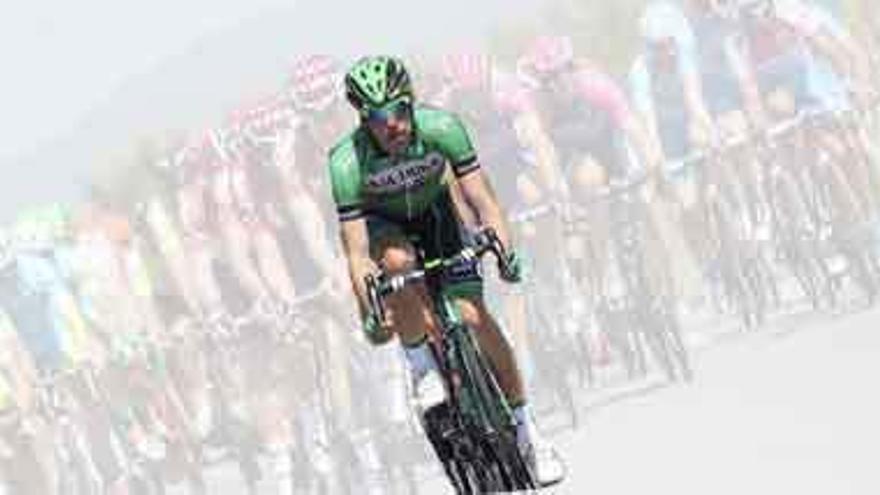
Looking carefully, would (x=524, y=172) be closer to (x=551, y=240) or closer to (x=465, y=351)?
(x=551, y=240)

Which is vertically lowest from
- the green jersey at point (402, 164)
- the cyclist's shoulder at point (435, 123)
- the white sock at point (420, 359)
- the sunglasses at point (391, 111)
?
the white sock at point (420, 359)

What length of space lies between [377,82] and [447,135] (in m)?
0.39

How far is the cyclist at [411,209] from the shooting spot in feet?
26.1

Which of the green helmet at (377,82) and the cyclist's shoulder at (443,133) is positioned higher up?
the green helmet at (377,82)

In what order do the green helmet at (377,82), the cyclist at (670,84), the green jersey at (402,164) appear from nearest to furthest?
the green helmet at (377,82) < the green jersey at (402,164) < the cyclist at (670,84)

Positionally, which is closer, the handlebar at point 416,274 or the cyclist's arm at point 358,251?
the handlebar at point 416,274

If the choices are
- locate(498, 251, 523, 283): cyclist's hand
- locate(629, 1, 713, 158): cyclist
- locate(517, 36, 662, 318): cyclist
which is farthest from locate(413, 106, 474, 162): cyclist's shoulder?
locate(629, 1, 713, 158): cyclist

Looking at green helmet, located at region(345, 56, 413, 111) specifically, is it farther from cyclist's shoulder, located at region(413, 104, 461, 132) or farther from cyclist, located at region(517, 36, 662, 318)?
cyclist, located at region(517, 36, 662, 318)

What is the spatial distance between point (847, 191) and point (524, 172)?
2356 mm

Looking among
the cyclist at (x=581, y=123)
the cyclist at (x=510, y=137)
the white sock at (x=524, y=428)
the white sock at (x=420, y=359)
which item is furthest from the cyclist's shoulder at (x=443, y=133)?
the cyclist at (x=581, y=123)

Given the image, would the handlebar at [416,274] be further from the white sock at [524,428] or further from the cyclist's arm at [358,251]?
the white sock at [524,428]

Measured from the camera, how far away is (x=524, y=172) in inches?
733

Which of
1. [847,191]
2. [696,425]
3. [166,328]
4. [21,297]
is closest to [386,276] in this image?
[696,425]

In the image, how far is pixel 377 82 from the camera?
7879 millimetres
